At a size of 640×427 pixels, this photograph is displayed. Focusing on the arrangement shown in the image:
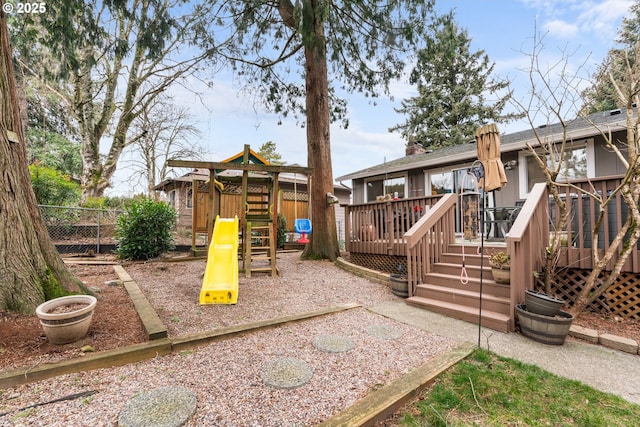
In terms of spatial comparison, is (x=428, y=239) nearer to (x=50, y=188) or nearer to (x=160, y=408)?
(x=160, y=408)

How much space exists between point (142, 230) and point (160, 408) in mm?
6421

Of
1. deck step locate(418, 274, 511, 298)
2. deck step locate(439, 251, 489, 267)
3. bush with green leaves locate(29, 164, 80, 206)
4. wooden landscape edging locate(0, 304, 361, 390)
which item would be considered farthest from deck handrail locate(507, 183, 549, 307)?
bush with green leaves locate(29, 164, 80, 206)

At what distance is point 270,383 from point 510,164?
28.3ft

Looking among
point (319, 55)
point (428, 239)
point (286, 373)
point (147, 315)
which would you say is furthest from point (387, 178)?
point (286, 373)

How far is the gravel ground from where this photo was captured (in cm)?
175

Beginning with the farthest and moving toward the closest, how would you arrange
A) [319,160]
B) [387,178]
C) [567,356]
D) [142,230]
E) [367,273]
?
[387,178] → [319,160] → [142,230] → [367,273] → [567,356]

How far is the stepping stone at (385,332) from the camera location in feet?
9.87

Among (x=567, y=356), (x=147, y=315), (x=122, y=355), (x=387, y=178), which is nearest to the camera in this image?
(x=122, y=355)

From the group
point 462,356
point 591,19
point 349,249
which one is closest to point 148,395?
point 462,356

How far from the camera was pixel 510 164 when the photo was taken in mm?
7902

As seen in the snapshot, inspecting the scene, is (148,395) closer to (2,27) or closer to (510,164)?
(2,27)

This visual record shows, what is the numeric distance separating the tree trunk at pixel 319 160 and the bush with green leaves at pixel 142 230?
3954 millimetres

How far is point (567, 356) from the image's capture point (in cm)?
266

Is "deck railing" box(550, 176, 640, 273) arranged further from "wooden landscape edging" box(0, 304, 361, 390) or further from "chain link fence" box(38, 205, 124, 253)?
"chain link fence" box(38, 205, 124, 253)
